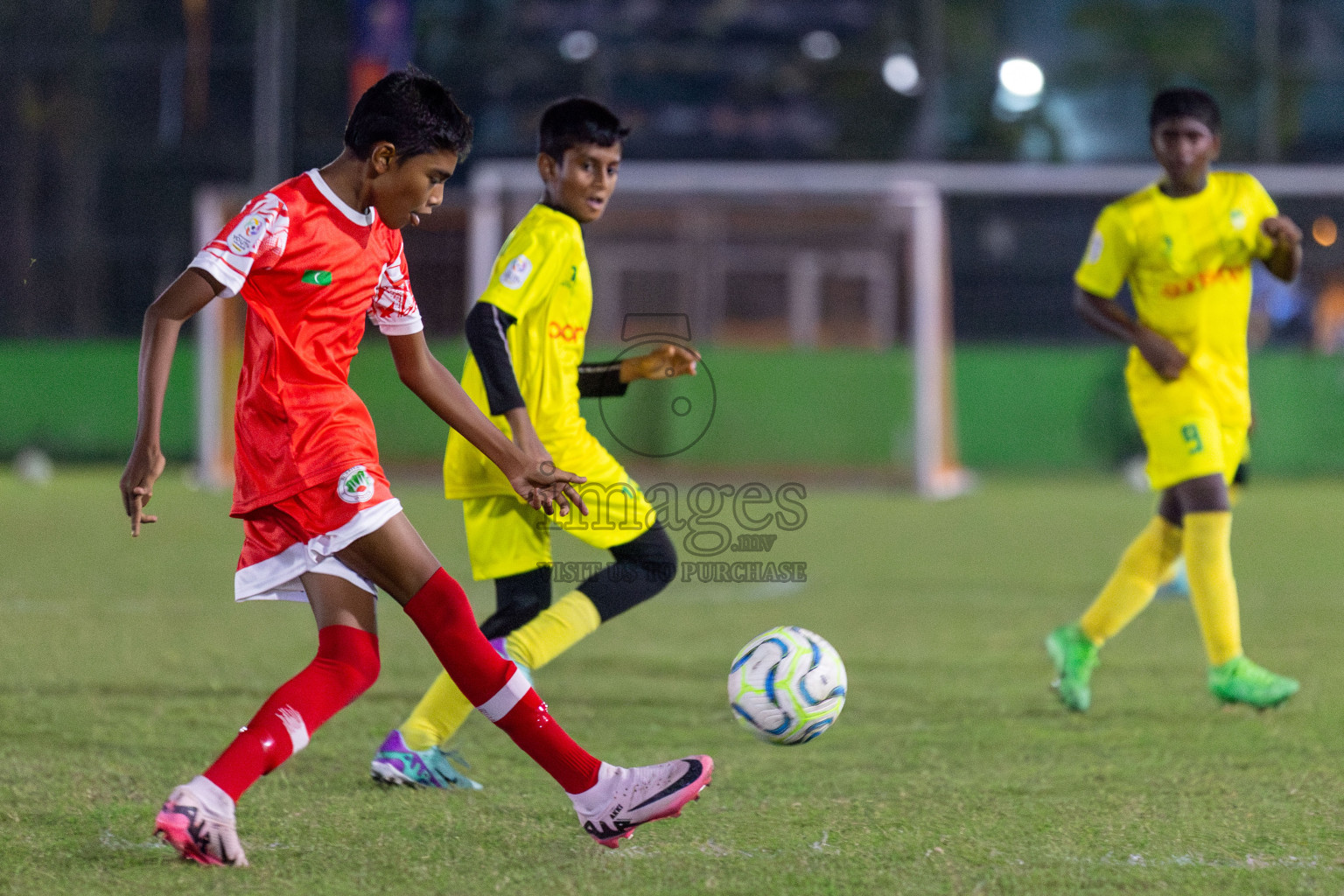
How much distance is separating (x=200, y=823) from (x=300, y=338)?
95cm

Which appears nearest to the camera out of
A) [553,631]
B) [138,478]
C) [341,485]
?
[138,478]

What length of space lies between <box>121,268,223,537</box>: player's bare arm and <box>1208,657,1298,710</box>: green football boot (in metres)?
3.31

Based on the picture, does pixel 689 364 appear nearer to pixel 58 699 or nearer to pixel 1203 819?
pixel 1203 819

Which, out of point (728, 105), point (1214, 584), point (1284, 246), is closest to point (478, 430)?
point (1214, 584)

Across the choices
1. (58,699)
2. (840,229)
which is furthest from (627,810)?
(840,229)

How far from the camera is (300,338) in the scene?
10.4ft

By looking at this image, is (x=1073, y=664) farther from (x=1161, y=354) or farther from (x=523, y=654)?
(x=523, y=654)

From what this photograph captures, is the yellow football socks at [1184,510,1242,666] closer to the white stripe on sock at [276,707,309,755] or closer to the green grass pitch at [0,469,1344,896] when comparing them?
the green grass pitch at [0,469,1344,896]

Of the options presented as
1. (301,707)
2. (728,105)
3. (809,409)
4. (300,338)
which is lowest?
(301,707)

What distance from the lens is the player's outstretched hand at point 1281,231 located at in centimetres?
492

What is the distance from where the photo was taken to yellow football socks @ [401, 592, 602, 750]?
3.99 m

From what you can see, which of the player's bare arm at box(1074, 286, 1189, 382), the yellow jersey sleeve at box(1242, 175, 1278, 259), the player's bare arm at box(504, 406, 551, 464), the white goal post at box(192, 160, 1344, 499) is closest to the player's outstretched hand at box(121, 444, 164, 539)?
the player's bare arm at box(504, 406, 551, 464)

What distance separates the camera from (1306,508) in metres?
13.4

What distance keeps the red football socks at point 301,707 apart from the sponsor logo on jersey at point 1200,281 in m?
3.02
